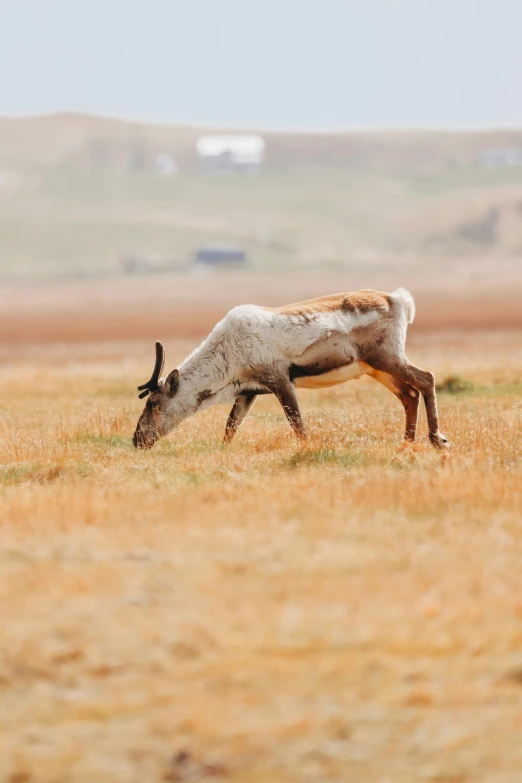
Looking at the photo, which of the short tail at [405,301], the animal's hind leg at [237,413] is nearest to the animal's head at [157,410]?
the animal's hind leg at [237,413]

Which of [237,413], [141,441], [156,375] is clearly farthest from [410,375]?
[141,441]

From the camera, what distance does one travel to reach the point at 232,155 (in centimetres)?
19675

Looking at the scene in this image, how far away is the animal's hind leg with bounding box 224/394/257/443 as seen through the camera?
14.8m

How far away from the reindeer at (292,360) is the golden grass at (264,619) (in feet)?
→ 4.88

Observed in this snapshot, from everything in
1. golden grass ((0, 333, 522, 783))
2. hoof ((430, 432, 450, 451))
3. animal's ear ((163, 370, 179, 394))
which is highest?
animal's ear ((163, 370, 179, 394))

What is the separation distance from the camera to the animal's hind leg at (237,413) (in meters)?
14.8

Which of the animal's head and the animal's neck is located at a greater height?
the animal's neck

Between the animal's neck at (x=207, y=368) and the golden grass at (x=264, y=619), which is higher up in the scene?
the animal's neck at (x=207, y=368)

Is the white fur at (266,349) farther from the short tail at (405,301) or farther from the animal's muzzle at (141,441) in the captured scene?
the animal's muzzle at (141,441)

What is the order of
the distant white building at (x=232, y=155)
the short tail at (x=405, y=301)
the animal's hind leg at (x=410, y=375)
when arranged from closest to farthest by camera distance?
the animal's hind leg at (x=410, y=375) → the short tail at (x=405, y=301) → the distant white building at (x=232, y=155)

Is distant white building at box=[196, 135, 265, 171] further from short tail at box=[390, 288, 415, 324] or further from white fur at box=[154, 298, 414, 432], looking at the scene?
white fur at box=[154, 298, 414, 432]

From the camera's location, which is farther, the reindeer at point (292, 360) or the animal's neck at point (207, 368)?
the animal's neck at point (207, 368)

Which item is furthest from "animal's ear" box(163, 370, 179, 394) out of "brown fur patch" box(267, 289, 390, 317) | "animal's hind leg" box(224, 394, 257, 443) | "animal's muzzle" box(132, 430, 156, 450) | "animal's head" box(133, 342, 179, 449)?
"brown fur patch" box(267, 289, 390, 317)

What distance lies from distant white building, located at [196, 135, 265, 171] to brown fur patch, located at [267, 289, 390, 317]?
594 feet
